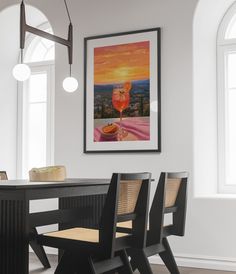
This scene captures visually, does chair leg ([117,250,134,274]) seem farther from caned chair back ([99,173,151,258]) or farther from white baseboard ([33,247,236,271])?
white baseboard ([33,247,236,271])

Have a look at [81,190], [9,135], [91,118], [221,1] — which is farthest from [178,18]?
[9,135]

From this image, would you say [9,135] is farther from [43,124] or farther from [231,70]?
[231,70]

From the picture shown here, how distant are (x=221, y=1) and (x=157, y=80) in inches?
38.6

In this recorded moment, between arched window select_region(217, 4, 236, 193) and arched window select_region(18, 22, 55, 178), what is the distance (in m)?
2.15

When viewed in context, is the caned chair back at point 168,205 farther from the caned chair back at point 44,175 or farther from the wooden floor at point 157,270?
the wooden floor at point 157,270

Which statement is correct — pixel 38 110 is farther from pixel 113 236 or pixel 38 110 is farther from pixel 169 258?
pixel 113 236

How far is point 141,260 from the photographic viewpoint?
321 centimetres

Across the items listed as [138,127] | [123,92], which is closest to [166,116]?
[138,127]

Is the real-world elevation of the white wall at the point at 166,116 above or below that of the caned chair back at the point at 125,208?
above

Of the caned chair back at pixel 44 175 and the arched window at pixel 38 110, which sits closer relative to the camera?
the caned chair back at pixel 44 175

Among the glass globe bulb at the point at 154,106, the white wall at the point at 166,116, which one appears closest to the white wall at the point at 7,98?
the white wall at the point at 166,116

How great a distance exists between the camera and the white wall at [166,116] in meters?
4.52

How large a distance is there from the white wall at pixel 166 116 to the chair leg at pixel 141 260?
56.6 inches

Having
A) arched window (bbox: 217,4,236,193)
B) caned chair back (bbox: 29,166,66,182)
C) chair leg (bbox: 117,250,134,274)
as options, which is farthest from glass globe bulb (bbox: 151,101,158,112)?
chair leg (bbox: 117,250,134,274)
